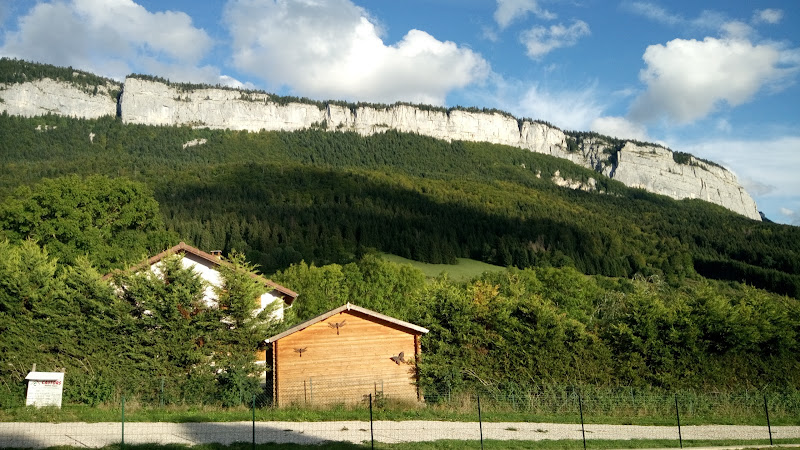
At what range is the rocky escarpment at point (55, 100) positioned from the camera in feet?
531

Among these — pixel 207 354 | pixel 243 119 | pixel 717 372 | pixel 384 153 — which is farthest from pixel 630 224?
pixel 243 119

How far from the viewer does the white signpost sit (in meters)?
16.3

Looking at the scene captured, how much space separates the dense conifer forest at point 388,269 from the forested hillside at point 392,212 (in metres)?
0.52

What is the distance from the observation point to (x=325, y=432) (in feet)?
46.8

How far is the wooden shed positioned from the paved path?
3.60m

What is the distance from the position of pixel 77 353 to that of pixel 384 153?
491 ft

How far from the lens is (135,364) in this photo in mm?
18016

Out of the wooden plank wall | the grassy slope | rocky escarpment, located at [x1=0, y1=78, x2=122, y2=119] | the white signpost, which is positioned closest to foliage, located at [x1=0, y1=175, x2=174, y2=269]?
the white signpost

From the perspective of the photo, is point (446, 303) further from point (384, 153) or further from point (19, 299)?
point (384, 153)

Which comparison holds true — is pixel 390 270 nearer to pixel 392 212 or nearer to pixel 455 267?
pixel 455 267

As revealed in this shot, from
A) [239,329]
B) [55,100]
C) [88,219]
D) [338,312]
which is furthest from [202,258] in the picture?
[55,100]

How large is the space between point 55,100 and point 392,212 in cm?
12124

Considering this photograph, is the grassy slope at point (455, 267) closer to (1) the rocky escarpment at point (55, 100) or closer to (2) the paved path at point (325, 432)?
(2) the paved path at point (325, 432)

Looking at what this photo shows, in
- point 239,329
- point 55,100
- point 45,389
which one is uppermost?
point 55,100
